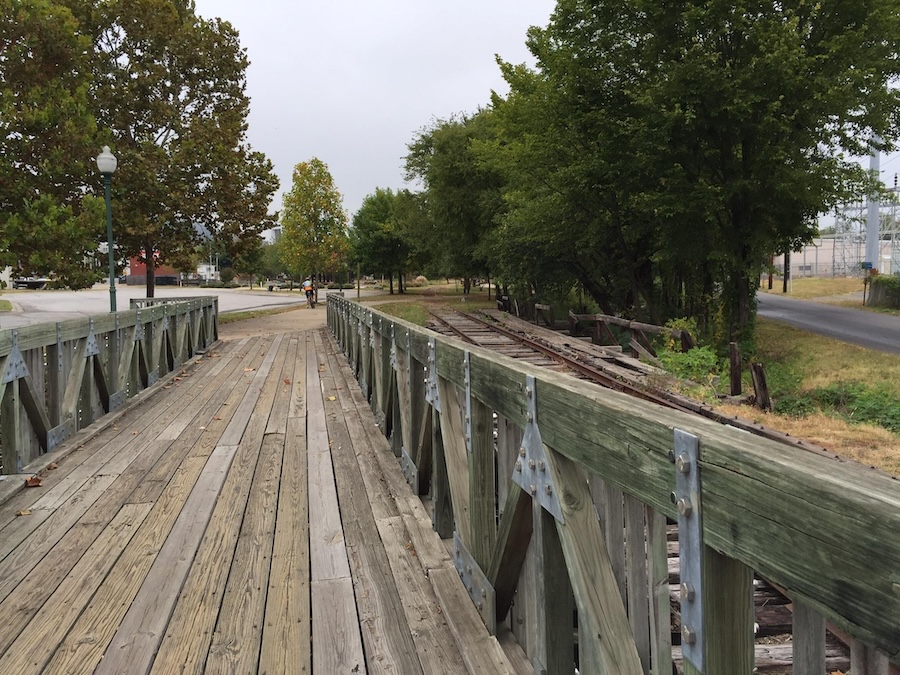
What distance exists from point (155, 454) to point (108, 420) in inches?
55.4

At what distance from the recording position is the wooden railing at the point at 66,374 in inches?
183

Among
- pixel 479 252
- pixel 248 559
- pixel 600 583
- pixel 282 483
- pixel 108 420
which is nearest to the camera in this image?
pixel 600 583

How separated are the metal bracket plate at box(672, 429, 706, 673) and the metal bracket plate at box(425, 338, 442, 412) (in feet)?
6.98

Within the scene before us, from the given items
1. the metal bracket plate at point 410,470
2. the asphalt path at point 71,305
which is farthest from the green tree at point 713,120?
the asphalt path at point 71,305

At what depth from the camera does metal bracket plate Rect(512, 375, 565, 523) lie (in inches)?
77.7

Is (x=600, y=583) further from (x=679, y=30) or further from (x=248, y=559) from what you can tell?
(x=679, y=30)

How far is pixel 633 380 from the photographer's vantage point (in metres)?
10.3

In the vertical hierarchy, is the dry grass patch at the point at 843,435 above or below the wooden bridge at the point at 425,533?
below

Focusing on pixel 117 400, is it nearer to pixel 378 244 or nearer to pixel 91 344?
pixel 91 344

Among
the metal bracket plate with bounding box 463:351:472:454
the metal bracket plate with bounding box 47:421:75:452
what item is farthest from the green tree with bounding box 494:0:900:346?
the metal bracket plate with bounding box 463:351:472:454

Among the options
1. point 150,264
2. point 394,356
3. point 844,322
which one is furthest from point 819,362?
point 150,264

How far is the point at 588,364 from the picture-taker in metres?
12.0

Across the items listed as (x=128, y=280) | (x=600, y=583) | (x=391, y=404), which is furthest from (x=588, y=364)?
(x=128, y=280)

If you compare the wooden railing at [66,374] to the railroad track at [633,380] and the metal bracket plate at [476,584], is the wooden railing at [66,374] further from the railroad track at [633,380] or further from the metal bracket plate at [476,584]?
the railroad track at [633,380]
